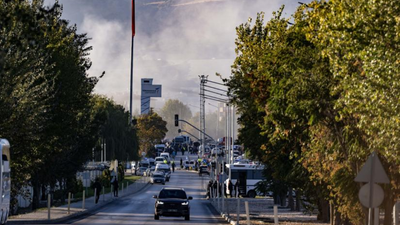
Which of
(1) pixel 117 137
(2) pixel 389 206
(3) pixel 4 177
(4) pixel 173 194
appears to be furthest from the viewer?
(1) pixel 117 137

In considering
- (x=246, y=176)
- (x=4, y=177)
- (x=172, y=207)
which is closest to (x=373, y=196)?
(x=4, y=177)

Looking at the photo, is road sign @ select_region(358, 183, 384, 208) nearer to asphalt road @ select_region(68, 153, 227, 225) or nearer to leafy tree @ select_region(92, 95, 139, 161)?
asphalt road @ select_region(68, 153, 227, 225)

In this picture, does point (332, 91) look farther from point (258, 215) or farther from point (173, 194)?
point (258, 215)

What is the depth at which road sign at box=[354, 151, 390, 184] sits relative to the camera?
1645 cm

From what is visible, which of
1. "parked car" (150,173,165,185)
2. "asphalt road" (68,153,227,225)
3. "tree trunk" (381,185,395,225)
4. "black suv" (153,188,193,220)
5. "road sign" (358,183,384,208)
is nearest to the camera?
"road sign" (358,183,384,208)

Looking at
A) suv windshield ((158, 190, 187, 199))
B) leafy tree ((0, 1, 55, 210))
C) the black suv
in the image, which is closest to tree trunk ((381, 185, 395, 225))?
leafy tree ((0, 1, 55, 210))

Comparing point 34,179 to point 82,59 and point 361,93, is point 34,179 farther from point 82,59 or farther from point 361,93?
point 361,93

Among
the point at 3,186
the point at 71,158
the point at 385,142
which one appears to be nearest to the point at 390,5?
the point at 385,142

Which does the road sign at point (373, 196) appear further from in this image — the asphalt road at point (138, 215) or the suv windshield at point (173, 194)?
the suv windshield at point (173, 194)

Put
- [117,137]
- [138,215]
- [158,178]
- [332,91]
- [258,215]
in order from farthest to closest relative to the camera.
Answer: [158,178] < [117,137] < [258,215] < [138,215] < [332,91]

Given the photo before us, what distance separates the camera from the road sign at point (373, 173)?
16453 mm

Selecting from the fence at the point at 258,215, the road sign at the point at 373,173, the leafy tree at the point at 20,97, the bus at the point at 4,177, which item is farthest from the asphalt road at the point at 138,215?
the road sign at the point at 373,173

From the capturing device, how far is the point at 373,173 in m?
16.5

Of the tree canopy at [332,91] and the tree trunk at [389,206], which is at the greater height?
the tree canopy at [332,91]
